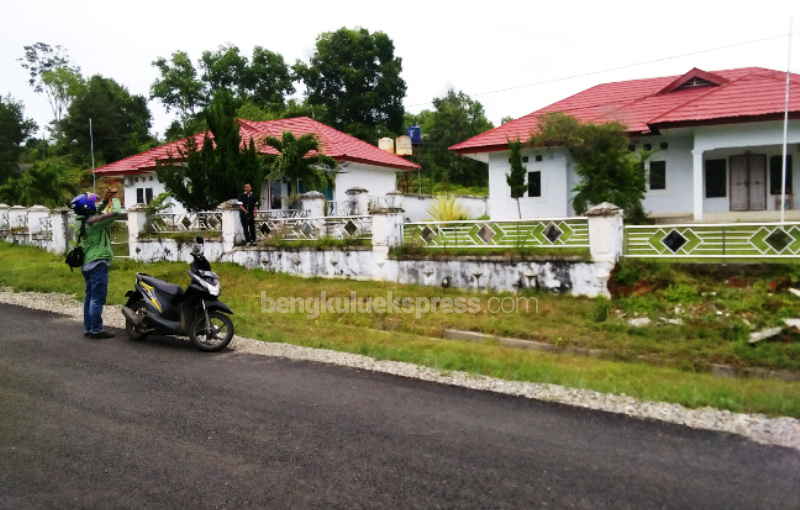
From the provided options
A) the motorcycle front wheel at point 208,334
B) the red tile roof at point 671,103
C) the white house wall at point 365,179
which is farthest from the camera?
the white house wall at point 365,179

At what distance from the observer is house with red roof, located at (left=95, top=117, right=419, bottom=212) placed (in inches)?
961

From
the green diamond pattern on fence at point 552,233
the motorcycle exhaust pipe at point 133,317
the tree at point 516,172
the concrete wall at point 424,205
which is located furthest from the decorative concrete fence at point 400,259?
the concrete wall at point 424,205

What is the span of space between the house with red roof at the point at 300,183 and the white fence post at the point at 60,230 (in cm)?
613

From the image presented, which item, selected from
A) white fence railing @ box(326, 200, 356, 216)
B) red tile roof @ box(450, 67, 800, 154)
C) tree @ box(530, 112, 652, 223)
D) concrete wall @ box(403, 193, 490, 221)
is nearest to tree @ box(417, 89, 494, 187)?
concrete wall @ box(403, 193, 490, 221)

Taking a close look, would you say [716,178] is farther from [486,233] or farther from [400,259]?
[400,259]

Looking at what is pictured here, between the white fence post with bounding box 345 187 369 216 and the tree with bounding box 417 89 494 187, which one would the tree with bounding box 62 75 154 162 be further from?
the white fence post with bounding box 345 187 369 216

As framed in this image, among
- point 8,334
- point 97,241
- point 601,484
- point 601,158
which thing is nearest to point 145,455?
point 601,484

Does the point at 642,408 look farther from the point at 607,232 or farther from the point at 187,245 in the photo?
the point at 187,245

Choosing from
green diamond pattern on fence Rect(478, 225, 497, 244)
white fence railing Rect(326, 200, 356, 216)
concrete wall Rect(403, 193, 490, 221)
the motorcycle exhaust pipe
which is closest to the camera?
the motorcycle exhaust pipe

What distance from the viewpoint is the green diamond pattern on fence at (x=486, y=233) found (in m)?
12.3

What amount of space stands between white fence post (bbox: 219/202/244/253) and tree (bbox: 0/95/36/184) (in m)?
37.7

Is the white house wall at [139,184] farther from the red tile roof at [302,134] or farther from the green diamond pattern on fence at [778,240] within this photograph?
the green diamond pattern on fence at [778,240]

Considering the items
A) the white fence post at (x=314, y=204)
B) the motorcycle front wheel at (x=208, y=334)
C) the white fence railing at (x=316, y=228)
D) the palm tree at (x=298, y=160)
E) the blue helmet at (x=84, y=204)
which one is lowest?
the motorcycle front wheel at (x=208, y=334)

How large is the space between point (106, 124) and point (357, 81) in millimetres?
19125
